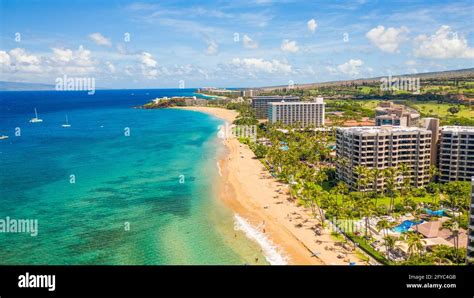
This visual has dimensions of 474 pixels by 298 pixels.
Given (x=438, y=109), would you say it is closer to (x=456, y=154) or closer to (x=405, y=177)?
(x=456, y=154)

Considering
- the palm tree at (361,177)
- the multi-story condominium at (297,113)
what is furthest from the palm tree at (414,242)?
the multi-story condominium at (297,113)

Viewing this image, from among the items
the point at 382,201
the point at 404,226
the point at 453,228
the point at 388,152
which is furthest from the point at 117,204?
the point at 453,228

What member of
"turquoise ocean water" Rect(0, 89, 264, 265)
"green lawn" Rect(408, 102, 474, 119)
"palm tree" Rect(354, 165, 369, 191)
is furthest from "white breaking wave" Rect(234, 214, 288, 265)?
"green lawn" Rect(408, 102, 474, 119)

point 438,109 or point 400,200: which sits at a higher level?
point 438,109

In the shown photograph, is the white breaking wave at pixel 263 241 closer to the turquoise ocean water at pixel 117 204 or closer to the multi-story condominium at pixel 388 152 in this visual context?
the turquoise ocean water at pixel 117 204

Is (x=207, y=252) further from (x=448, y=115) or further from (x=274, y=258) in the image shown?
(x=448, y=115)

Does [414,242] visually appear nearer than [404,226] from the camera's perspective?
Yes

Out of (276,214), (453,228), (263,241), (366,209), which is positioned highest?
(366,209)
